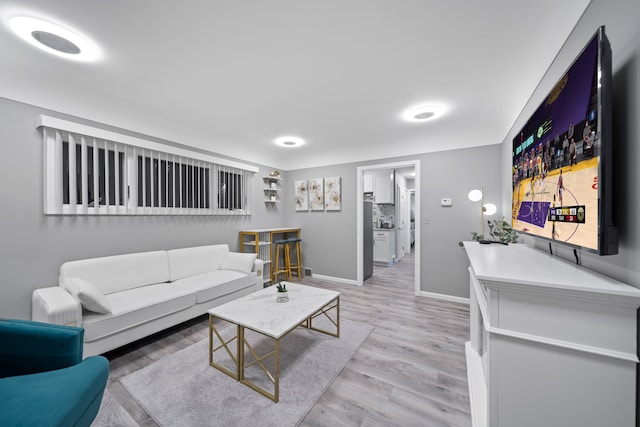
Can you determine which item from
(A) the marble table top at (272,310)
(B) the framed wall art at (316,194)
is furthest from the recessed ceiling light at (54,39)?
(B) the framed wall art at (316,194)

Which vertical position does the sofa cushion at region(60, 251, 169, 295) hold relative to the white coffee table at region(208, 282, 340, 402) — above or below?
above

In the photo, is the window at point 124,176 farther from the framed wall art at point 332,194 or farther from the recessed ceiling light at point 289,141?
the framed wall art at point 332,194

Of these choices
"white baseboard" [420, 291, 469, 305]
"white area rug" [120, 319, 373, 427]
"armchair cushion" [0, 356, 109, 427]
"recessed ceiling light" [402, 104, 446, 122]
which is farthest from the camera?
"white baseboard" [420, 291, 469, 305]

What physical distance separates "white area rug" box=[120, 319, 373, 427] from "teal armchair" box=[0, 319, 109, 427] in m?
0.51

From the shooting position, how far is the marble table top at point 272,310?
1737 millimetres

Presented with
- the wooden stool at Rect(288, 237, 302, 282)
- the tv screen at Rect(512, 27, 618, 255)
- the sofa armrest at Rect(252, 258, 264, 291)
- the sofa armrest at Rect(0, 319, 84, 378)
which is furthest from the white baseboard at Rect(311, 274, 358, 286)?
the sofa armrest at Rect(0, 319, 84, 378)

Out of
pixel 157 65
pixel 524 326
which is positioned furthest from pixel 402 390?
pixel 157 65

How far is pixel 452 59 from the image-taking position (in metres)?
1.78

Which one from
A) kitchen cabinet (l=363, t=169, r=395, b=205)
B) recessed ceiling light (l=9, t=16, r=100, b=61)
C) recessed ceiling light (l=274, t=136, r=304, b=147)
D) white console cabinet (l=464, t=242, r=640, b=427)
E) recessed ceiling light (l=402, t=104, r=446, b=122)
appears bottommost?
white console cabinet (l=464, t=242, r=640, b=427)

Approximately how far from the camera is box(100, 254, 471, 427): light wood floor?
4.93 feet

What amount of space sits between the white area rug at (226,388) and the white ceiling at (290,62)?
2.46 metres

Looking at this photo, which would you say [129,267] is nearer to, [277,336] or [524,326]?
[277,336]

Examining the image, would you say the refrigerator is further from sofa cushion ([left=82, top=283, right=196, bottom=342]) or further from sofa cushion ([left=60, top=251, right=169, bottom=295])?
sofa cushion ([left=60, top=251, right=169, bottom=295])

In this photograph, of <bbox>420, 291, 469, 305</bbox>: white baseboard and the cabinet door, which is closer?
<bbox>420, 291, 469, 305</bbox>: white baseboard
